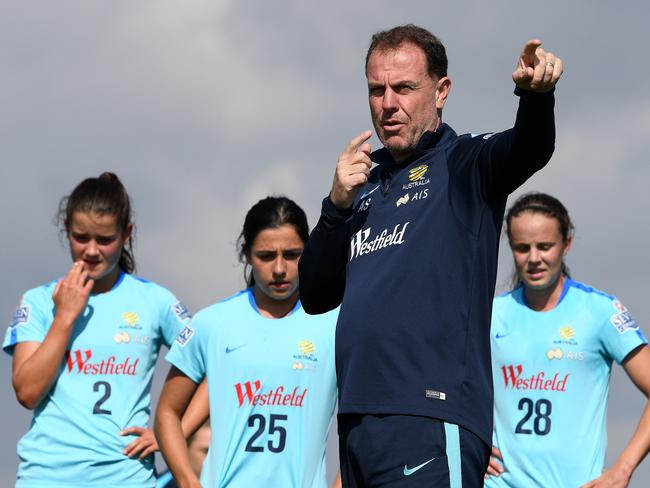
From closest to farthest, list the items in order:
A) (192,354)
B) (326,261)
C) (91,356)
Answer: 1. (326,261)
2. (192,354)
3. (91,356)

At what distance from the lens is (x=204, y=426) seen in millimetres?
8414

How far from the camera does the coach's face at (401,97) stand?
189 inches

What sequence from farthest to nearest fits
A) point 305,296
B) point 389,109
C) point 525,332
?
point 525,332 < point 305,296 < point 389,109

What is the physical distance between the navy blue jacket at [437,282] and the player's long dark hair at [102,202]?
3602 mm

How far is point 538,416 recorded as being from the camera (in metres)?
8.47

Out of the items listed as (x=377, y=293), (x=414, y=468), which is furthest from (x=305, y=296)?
(x=414, y=468)

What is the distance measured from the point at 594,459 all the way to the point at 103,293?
3444mm

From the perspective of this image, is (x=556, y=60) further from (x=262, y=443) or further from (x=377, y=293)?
(x=262, y=443)

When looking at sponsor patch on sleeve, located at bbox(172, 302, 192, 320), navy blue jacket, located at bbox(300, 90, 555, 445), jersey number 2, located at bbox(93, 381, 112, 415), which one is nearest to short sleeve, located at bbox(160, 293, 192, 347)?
sponsor patch on sleeve, located at bbox(172, 302, 192, 320)

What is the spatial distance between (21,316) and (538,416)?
350 cm

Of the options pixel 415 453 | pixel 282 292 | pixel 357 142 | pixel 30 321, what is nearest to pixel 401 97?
pixel 357 142

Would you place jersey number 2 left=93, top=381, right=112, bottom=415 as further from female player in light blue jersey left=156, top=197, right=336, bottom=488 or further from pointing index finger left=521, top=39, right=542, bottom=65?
pointing index finger left=521, top=39, right=542, bottom=65

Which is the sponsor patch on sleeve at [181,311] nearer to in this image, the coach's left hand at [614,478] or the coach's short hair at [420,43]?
the coach's left hand at [614,478]

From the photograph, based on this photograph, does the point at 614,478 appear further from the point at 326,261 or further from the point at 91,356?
the point at 326,261
